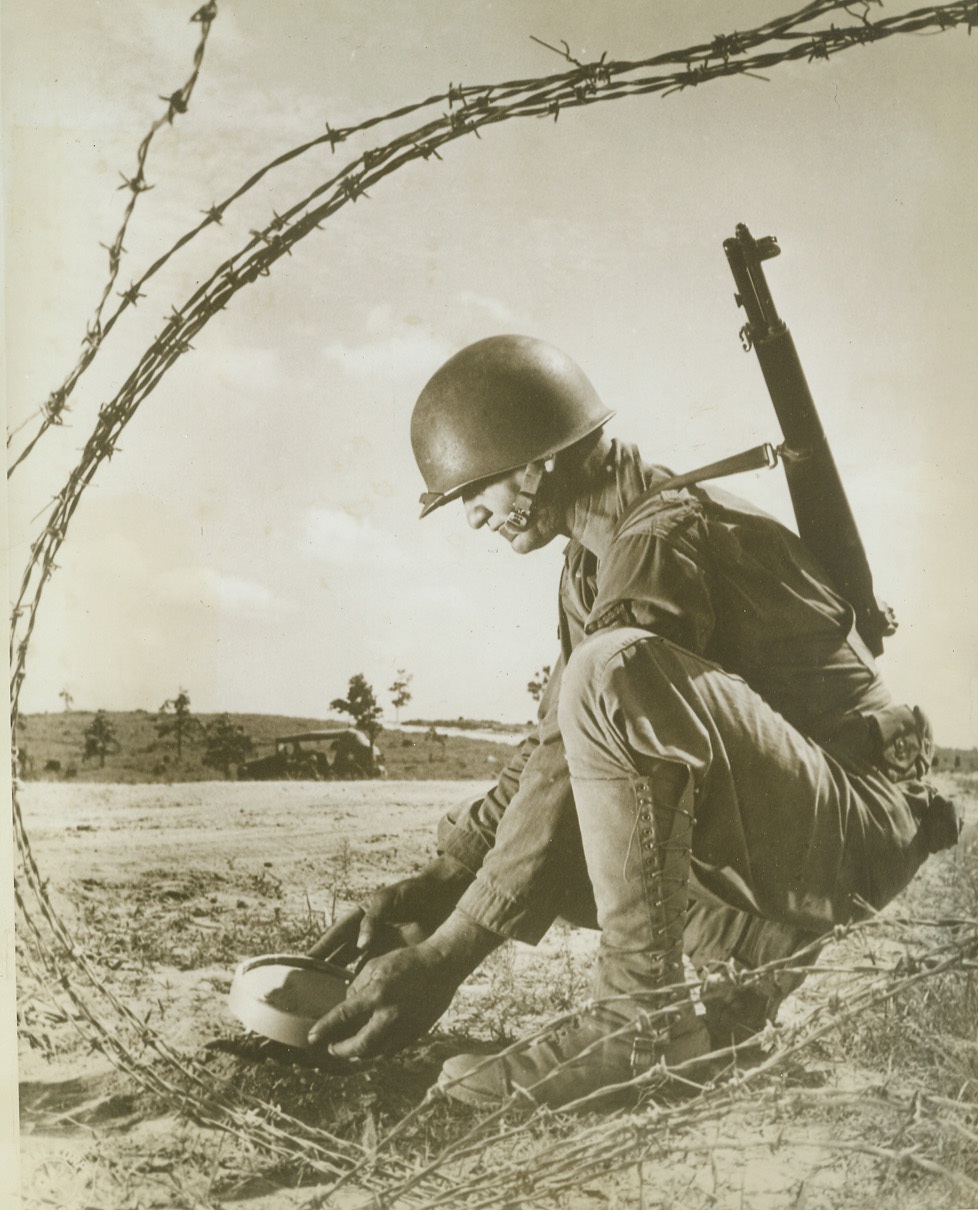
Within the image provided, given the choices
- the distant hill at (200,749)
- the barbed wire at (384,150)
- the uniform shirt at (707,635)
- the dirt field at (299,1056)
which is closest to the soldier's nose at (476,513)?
the uniform shirt at (707,635)

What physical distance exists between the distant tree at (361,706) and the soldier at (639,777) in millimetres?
380

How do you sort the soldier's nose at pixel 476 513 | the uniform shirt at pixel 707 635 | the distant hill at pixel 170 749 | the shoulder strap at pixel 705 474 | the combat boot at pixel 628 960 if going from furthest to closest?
the distant hill at pixel 170 749 < the soldier's nose at pixel 476 513 < the shoulder strap at pixel 705 474 < the uniform shirt at pixel 707 635 < the combat boot at pixel 628 960

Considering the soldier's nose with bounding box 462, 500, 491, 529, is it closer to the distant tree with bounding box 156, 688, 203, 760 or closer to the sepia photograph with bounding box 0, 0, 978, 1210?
the sepia photograph with bounding box 0, 0, 978, 1210

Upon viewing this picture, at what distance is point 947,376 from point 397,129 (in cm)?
185

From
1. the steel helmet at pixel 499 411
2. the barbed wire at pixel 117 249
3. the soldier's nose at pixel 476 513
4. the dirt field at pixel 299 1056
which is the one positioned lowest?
the dirt field at pixel 299 1056

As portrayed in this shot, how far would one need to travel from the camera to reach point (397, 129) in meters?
3.61

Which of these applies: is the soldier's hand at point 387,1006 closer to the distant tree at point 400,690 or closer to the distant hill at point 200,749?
the distant hill at point 200,749

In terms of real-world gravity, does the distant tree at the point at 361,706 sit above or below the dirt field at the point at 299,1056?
above

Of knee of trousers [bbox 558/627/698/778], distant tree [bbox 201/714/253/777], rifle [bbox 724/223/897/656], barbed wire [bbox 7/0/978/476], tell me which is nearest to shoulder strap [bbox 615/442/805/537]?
rifle [bbox 724/223/897/656]

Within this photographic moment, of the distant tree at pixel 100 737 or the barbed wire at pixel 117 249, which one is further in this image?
the distant tree at pixel 100 737

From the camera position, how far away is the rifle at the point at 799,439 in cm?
355

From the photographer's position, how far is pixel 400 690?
365 cm

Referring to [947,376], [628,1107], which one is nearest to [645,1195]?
[628,1107]

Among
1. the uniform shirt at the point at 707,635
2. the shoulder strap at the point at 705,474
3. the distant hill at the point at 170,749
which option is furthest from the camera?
the distant hill at the point at 170,749
